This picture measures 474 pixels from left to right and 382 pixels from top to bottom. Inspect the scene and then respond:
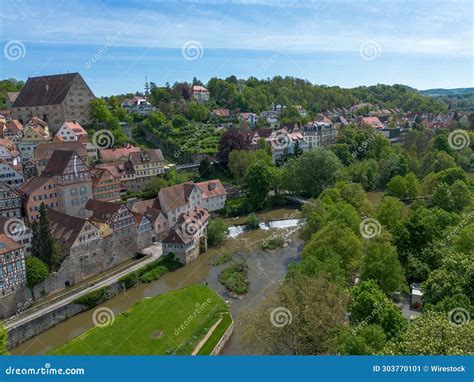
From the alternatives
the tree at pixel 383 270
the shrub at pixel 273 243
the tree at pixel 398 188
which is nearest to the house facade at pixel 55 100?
the shrub at pixel 273 243

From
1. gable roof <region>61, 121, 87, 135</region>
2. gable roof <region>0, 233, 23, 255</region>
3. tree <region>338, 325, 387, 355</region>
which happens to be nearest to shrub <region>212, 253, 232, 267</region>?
gable roof <region>0, 233, 23, 255</region>

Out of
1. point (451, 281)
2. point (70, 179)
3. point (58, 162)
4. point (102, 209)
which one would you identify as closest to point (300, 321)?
point (451, 281)

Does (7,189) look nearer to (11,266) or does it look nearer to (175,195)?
(11,266)

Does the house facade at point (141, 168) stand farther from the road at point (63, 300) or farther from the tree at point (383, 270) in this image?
the tree at point (383, 270)

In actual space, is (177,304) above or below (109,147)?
below

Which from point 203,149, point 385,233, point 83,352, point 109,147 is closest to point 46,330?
point 83,352

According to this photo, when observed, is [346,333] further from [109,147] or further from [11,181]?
[109,147]
